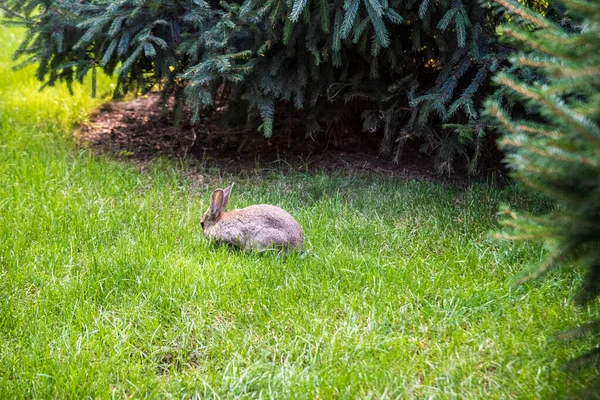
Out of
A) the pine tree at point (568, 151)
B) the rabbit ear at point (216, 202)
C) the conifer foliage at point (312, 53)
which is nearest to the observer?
the pine tree at point (568, 151)

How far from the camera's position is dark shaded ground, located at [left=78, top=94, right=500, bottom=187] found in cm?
638

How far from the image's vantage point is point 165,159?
6.73 meters

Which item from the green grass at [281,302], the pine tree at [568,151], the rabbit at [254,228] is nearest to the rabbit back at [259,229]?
the rabbit at [254,228]

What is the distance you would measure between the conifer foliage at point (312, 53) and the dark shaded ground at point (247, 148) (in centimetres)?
28

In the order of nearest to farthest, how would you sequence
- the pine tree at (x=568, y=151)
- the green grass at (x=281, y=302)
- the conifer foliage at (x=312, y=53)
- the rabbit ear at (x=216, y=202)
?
1. the pine tree at (x=568, y=151)
2. the green grass at (x=281, y=302)
3. the rabbit ear at (x=216, y=202)
4. the conifer foliage at (x=312, y=53)

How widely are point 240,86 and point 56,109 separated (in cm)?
311

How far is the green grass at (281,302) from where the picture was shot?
3184 mm

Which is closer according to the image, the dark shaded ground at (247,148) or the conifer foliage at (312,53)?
the conifer foliage at (312,53)

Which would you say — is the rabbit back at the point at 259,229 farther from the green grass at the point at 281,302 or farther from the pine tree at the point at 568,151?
the pine tree at the point at 568,151

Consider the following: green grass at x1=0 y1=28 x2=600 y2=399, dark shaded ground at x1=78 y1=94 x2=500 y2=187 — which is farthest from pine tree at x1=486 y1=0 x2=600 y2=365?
dark shaded ground at x1=78 y1=94 x2=500 y2=187

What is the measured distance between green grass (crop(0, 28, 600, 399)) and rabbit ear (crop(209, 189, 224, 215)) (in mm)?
235

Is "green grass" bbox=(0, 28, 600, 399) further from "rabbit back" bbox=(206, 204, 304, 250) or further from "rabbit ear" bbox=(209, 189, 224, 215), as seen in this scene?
"rabbit ear" bbox=(209, 189, 224, 215)

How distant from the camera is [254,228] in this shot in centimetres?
446

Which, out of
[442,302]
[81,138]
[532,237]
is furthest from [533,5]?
[81,138]
